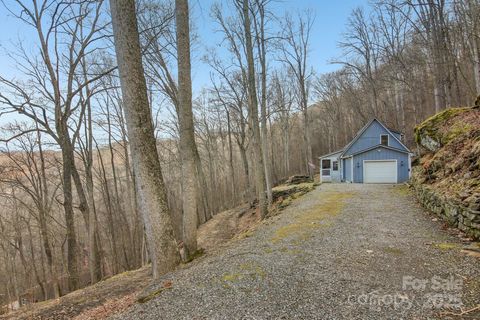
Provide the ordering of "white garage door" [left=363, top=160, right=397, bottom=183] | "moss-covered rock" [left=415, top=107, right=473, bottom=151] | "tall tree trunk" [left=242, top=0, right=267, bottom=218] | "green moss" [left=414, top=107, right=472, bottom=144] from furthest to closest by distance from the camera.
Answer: "white garage door" [left=363, top=160, right=397, bottom=183], "tall tree trunk" [left=242, top=0, right=267, bottom=218], "green moss" [left=414, top=107, right=472, bottom=144], "moss-covered rock" [left=415, top=107, right=473, bottom=151]

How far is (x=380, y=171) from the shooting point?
15211mm

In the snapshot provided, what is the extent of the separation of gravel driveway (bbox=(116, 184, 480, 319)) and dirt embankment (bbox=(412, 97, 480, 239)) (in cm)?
51

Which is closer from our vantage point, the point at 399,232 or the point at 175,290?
the point at 175,290

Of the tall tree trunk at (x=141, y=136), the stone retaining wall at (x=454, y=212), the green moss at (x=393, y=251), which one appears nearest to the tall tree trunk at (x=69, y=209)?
the tall tree trunk at (x=141, y=136)

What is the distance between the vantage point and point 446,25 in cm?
1356

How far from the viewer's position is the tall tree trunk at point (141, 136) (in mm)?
4289

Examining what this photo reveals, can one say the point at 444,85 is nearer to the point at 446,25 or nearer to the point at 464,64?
the point at 446,25

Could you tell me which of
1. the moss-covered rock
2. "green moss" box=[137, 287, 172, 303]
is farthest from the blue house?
"green moss" box=[137, 287, 172, 303]

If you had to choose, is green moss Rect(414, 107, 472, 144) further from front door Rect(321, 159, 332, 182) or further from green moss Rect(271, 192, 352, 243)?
front door Rect(321, 159, 332, 182)

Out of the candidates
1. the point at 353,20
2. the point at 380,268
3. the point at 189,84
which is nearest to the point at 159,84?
the point at 189,84

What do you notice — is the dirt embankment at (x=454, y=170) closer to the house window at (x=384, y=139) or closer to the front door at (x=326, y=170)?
the house window at (x=384, y=139)

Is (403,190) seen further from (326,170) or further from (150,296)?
(150,296)

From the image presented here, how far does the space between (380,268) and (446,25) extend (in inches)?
617

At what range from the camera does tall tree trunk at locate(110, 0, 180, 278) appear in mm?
4289
